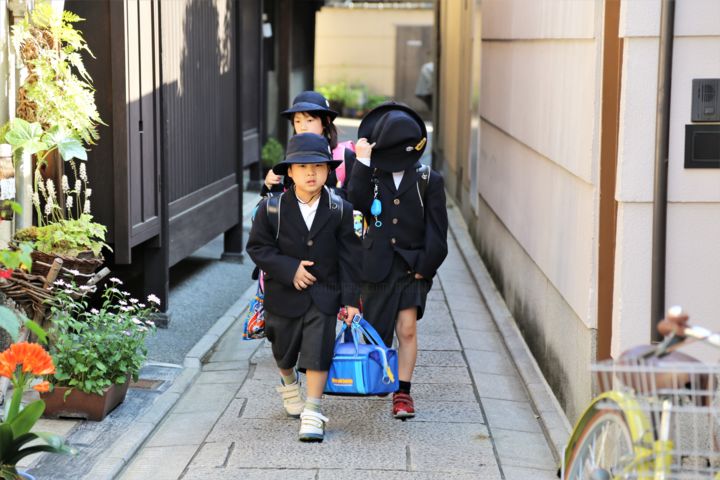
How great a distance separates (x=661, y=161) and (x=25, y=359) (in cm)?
299

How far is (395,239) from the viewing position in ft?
21.5

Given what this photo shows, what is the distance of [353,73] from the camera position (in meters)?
35.2

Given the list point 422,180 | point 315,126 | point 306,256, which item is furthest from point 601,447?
point 315,126

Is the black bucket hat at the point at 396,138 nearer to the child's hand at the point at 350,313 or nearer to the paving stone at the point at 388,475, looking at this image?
the child's hand at the point at 350,313

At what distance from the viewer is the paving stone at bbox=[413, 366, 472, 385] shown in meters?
7.48

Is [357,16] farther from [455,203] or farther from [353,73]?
[455,203]

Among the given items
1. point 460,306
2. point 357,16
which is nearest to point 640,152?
point 460,306

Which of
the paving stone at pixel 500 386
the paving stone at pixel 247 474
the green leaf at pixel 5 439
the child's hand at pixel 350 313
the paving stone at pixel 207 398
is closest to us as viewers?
the green leaf at pixel 5 439

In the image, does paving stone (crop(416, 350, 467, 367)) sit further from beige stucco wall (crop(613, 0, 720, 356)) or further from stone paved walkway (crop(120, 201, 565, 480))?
beige stucco wall (crop(613, 0, 720, 356))

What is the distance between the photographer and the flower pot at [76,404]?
6207mm

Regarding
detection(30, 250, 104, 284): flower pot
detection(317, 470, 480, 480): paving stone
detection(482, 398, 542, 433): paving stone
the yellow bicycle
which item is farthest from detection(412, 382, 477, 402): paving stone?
the yellow bicycle

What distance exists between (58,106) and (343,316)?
7.04 ft

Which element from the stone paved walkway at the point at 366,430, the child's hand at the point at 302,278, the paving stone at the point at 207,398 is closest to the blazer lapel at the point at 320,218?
the child's hand at the point at 302,278

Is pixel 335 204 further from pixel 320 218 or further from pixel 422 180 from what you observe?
pixel 422 180
